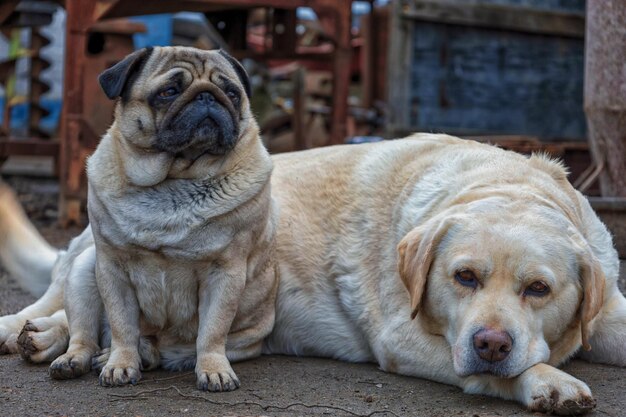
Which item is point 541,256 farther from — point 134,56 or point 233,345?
point 134,56

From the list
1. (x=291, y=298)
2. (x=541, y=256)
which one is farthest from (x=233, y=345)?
(x=541, y=256)

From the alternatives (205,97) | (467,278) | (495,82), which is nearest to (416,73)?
(495,82)

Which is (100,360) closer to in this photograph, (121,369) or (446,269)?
(121,369)

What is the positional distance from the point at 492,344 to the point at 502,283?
0.83 ft

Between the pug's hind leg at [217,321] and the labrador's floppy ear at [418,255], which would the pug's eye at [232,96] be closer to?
the pug's hind leg at [217,321]

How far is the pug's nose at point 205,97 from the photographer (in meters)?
4.22

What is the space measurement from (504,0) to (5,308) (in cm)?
717

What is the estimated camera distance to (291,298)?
491 centimetres

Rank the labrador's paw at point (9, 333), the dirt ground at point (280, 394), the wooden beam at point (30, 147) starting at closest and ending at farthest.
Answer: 1. the dirt ground at point (280, 394)
2. the labrador's paw at point (9, 333)
3. the wooden beam at point (30, 147)

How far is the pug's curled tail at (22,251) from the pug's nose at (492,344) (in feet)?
9.62

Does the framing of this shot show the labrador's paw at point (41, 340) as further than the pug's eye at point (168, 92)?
Yes

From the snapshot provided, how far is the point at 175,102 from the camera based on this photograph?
13.9 ft

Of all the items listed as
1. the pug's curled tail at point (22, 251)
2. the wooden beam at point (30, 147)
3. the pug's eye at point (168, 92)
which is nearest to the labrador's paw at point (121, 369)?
the pug's eye at point (168, 92)

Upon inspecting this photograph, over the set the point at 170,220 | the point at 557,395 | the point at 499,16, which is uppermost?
the point at 499,16
